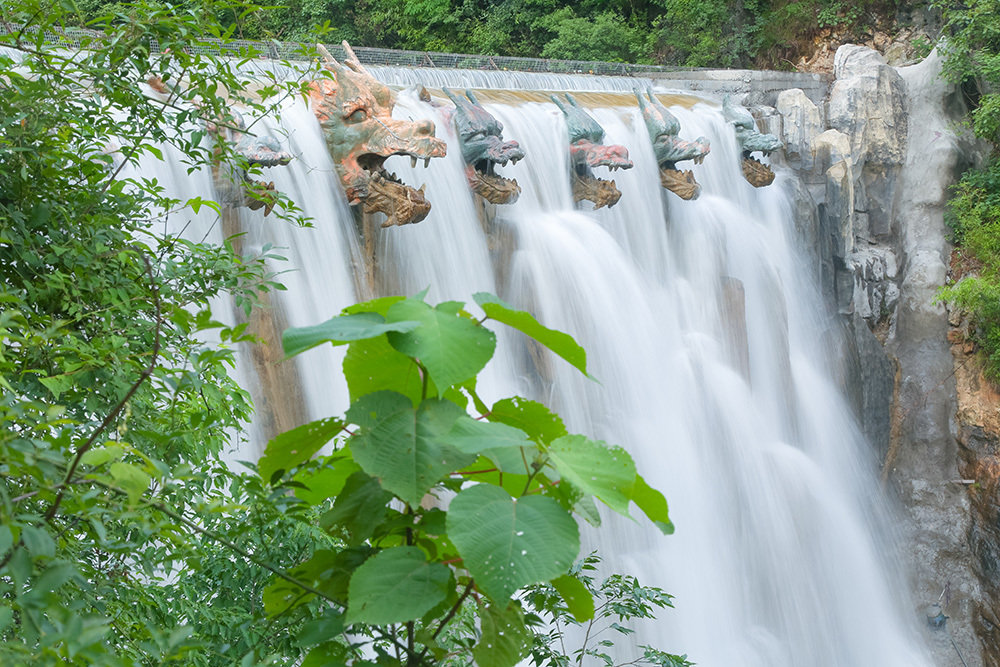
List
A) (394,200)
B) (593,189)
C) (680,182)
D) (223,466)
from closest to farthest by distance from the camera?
(223,466)
(394,200)
(593,189)
(680,182)

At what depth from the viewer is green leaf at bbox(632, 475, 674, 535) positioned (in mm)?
1112

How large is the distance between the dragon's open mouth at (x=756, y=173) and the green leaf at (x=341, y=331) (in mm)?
10728

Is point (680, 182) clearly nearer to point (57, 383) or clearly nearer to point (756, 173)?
point (756, 173)

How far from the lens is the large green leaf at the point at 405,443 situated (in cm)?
103

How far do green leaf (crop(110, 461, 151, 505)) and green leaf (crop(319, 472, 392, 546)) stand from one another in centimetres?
24

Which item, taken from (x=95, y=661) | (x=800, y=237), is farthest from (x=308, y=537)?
(x=800, y=237)

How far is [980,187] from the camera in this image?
1229cm

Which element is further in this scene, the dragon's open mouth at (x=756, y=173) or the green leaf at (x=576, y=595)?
the dragon's open mouth at (x=756, y=173)

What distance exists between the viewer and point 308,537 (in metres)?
2.33

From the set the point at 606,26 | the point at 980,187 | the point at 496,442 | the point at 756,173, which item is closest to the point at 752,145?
the point at 756,173

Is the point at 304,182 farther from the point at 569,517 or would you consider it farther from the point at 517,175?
the point at 569,517

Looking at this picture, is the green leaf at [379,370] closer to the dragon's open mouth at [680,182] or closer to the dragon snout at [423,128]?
the dragon snout at [423,128]

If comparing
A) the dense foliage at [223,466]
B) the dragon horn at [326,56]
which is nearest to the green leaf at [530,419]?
the dense foliage at [223,466]

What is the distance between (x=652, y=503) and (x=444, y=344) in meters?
0.38
